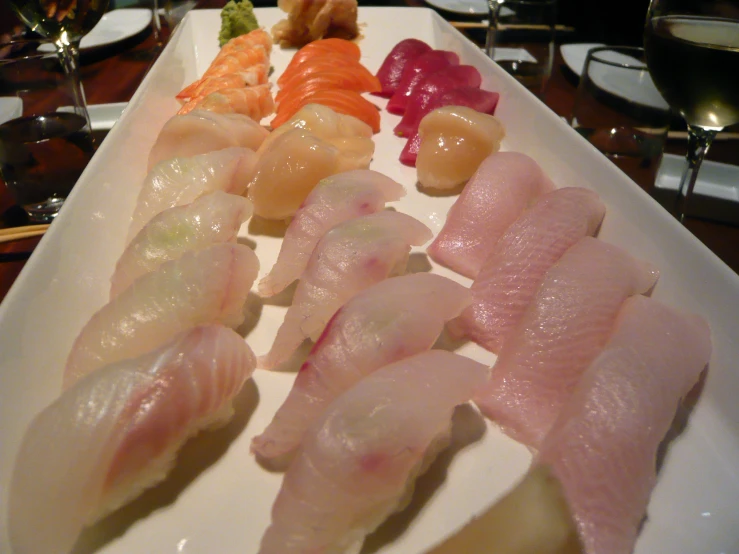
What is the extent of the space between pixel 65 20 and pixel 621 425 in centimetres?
241

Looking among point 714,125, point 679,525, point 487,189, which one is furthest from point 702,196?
point 679,525

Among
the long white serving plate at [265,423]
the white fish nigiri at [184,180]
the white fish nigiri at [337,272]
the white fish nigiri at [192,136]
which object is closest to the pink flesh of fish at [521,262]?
the long white serving plate at [265,423]

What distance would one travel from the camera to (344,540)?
83cm

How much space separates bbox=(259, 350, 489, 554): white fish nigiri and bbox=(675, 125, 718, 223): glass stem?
1136 mm

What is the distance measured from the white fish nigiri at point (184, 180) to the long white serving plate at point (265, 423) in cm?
10

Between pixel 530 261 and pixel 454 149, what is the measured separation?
0.65m

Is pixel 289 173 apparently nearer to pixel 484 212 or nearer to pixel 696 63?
pixel 484 212

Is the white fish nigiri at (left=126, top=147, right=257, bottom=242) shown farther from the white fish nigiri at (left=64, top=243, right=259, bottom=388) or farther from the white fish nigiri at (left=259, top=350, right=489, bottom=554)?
the white fish nigiri at (left=259, top=350, right=489, bottom=554)

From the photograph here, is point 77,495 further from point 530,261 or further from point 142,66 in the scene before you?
point 142,66

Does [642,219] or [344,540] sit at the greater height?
[642,219]

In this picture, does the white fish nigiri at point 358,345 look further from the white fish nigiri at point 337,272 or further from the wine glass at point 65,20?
the wine glass at point 65,20

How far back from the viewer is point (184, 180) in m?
1.53

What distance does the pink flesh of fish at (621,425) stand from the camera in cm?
84

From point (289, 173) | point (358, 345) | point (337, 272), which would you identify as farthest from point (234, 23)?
point (358, 345)
